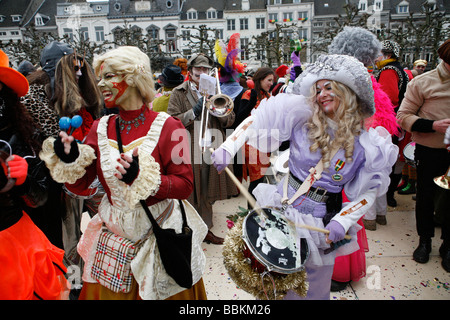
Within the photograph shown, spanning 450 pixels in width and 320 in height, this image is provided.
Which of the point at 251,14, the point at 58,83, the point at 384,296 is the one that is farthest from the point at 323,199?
the point at 251,14

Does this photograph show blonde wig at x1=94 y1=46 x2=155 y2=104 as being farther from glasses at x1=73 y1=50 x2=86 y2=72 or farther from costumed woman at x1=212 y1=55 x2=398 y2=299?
glasses at x1=73 y1=50 x2=86 y2=72

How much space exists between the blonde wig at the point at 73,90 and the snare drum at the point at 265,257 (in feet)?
5.81

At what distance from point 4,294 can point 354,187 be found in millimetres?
2135

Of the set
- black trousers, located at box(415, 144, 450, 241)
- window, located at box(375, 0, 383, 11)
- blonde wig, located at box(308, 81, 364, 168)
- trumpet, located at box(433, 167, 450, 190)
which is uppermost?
window, located at box(375, 0, 383, 11)

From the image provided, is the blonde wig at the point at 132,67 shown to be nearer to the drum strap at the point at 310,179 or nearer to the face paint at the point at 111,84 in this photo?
the face paint at the point at 111,84

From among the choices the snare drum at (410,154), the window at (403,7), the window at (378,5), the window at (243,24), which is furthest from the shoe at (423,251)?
the window at (403,7)

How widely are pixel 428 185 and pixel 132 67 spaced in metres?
3.27

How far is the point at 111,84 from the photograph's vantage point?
5.87ft

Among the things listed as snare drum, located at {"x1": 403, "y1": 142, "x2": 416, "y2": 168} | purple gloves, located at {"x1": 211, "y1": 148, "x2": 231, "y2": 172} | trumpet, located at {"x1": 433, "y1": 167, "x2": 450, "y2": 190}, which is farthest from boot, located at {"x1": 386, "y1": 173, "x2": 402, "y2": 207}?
purple gloves, located at {"x1": 211, "y1": 148, "x2": 231, "y2": 172}

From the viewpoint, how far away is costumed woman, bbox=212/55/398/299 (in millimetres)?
1869

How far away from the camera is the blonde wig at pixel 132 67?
5.88 feet

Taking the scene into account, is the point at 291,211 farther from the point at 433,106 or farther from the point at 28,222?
the point at 433,106

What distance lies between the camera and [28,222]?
185 centimetres

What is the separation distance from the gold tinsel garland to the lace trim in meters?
0.57
